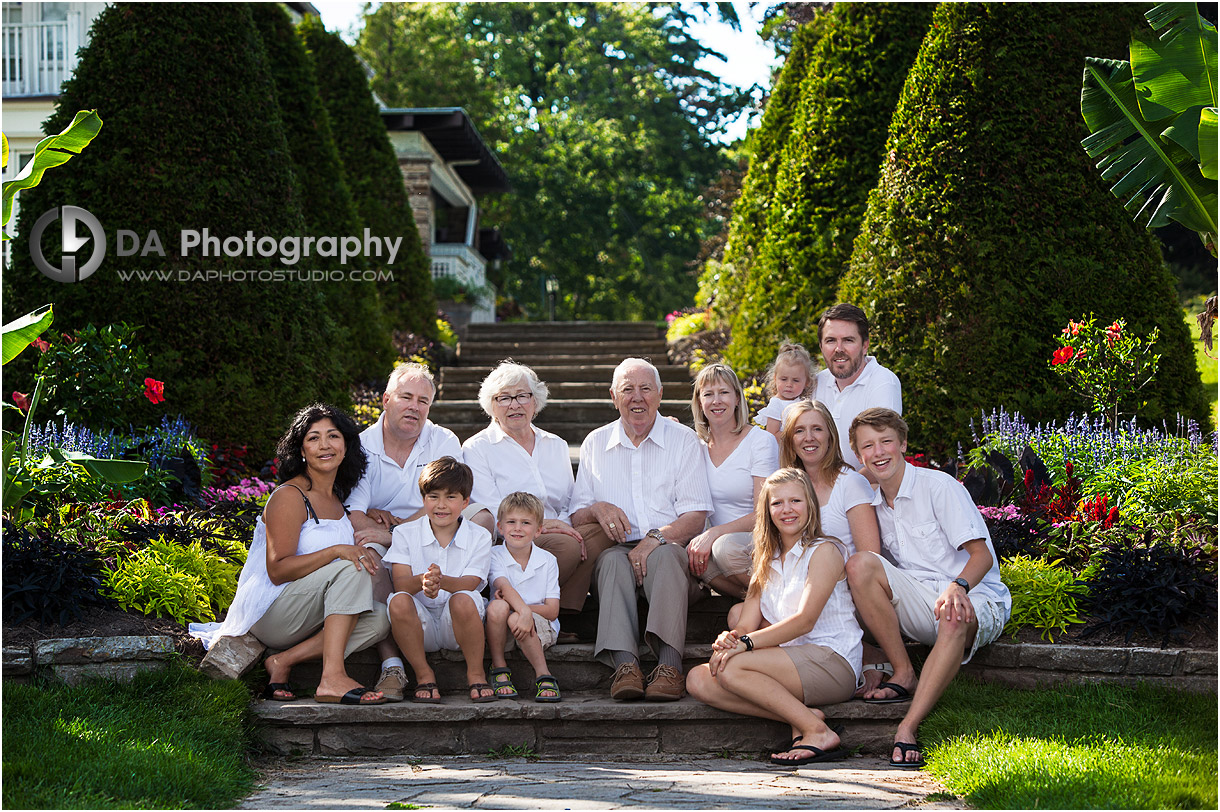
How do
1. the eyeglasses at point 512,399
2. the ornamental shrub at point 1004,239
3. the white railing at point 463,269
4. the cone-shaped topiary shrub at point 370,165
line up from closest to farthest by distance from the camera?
the eyeglasses at point 512,399
the ornamental shrub at point 1004,239
the cone-shaped topiary shrub at point 370,165
the white railing at point 463,269

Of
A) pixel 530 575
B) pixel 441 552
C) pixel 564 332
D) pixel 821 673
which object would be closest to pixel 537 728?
pixel 530 575

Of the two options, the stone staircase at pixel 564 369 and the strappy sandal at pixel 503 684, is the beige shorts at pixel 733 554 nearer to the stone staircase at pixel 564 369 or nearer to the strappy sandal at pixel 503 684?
the strappy sandal at pixel 503 684

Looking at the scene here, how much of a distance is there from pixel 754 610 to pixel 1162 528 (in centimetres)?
211

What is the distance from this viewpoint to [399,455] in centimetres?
510

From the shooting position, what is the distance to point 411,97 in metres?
26.7

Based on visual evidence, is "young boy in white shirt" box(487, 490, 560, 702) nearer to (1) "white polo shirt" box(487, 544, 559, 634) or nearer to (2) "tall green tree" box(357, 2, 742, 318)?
(1) "white polo shirt" box(487, 544, 559, 634)

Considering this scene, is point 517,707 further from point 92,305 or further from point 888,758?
point 92,305

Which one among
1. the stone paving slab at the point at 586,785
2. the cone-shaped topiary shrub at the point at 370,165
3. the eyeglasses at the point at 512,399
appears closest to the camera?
the stone paving slab at the point at 586,785

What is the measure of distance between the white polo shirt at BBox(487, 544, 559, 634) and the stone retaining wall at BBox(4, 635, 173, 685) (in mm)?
1422

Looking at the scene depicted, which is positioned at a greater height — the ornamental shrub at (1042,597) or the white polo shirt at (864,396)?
the white polo shirt at (864,396)

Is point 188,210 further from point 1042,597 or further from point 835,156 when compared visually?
point 1042,597

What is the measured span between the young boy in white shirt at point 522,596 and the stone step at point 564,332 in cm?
978

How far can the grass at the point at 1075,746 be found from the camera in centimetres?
318

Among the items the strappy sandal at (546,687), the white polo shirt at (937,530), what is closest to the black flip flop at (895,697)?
the white polo shirt at (937,530)
